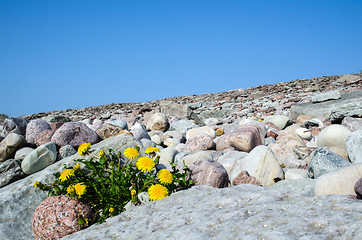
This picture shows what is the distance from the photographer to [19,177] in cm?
450

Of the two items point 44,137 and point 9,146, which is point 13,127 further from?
point 44,137

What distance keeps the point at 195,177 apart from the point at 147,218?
1164 millimetres

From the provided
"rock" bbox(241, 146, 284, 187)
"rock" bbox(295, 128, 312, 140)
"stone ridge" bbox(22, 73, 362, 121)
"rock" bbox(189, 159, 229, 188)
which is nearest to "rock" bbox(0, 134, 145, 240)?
"rock" bbox(189, 159, 229, 188)

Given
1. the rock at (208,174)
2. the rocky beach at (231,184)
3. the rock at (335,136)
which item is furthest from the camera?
the rock at (335,136)

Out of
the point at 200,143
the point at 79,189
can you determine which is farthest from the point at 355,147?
the point at 79,189

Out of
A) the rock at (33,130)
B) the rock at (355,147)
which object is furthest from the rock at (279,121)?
the rock at (33,130)

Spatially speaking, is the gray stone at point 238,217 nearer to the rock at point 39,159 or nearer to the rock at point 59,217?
the rock at point 59,217

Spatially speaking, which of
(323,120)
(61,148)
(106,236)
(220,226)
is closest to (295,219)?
(220,226)

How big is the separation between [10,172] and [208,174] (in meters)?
2.95

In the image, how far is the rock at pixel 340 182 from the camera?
2.70 meters

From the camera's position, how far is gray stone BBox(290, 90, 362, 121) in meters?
7.11

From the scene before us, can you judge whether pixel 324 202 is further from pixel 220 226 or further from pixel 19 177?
pixel 19 177

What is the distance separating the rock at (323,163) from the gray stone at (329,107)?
3.70m

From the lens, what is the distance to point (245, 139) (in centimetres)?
547
